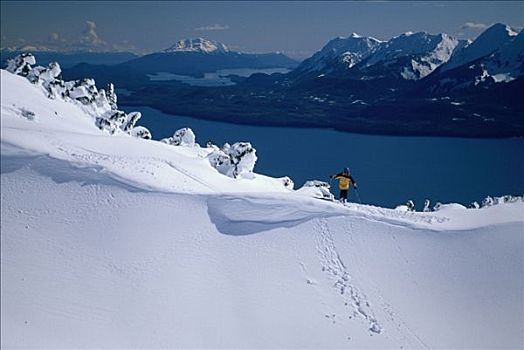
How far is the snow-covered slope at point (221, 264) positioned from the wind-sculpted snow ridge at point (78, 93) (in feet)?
42.8

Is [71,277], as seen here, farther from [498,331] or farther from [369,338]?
[498,331]

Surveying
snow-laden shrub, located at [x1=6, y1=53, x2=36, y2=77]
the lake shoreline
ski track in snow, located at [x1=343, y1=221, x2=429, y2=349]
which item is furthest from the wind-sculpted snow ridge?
the lake shoreline

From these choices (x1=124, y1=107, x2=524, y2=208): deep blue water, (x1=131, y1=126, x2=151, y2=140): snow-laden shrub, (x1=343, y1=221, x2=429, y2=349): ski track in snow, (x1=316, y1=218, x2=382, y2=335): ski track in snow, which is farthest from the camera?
(x1=124, y1=107, x2=524, y2=208): deep blue water

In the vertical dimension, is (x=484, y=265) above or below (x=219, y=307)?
above

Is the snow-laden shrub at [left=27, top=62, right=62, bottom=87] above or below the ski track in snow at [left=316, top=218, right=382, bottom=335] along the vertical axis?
above

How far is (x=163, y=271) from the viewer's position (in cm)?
1241

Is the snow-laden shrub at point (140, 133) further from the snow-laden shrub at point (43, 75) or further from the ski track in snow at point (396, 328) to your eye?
the ski track in snow at point (396, 328)

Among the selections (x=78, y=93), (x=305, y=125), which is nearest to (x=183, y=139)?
(x=78, y=93)

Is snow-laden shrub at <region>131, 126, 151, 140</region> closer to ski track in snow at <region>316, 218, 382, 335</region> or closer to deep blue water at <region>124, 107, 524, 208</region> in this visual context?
ski track in snow at <region>316, 218, 382, 335</region>

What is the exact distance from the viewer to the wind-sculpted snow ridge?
94.1 ft

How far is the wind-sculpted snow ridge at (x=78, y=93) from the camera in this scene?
28.7 metres

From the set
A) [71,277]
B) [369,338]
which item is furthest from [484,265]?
[71,277]

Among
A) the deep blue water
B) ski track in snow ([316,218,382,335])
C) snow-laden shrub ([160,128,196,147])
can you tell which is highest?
snow-laden shrub ([160,128,196,147])

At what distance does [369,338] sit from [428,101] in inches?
7705
